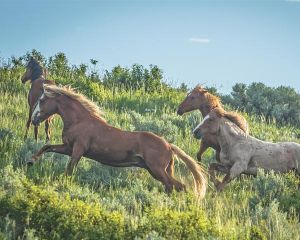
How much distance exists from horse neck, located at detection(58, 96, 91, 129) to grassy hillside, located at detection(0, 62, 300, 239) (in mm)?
970

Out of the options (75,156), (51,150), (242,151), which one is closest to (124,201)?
(75,156)

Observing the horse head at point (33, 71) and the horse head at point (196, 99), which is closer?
the horse head at point (196, 99)

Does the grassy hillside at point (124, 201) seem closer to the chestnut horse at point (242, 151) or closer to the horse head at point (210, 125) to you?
the chestnut horse at point (242, 151)

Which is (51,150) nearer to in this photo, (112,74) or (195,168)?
(195,168)

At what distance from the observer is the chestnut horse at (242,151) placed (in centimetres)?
1294

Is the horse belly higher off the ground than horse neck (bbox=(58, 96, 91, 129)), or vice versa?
horse neck (bbox=(58, 96, 91, 129))

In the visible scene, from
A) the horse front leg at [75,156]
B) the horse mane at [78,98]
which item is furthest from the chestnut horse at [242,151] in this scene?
the horse front leg at [75,156]

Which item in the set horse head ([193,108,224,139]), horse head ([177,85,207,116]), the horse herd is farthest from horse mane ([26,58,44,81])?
horse head ([193,108,224,139])

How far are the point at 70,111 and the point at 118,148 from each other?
46.3 inches

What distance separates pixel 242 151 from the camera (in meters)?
13.0

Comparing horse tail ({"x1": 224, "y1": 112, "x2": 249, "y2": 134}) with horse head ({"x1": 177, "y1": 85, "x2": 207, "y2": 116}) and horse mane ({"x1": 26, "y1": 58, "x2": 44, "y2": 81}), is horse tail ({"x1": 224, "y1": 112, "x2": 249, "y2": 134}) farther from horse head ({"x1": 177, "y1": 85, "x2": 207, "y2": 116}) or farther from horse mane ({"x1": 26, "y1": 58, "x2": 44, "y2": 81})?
horse mane ({"x1": 26, "y1": 58, "x2": 44, "y2": 81})

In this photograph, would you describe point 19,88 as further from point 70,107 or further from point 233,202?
point 233,202

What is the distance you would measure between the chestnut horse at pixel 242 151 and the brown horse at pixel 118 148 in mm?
1448

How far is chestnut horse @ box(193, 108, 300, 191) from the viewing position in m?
12.9
